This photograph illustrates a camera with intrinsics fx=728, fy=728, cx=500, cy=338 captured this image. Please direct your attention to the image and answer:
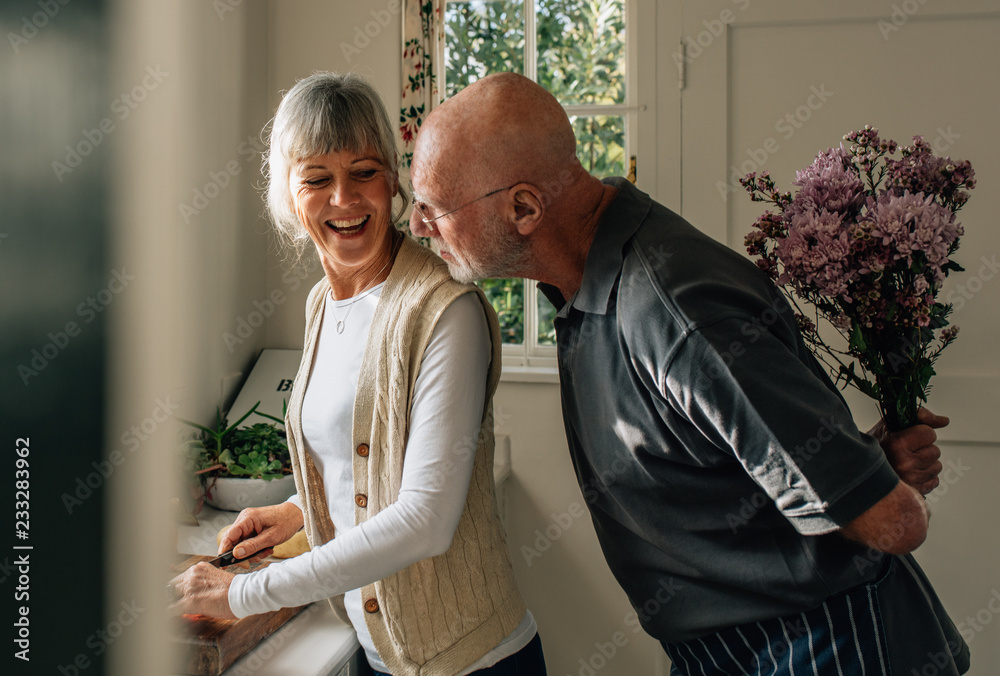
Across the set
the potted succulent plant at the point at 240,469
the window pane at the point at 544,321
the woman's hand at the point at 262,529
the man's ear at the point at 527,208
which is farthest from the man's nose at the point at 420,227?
the window pane at the point at 544,321

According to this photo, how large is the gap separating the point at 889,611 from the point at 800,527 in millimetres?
225

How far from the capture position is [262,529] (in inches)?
45.1

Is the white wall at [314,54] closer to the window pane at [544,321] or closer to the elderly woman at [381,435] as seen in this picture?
the window pane at [544,321]

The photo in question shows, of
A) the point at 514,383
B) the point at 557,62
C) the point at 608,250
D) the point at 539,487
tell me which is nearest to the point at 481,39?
the point at 557,62

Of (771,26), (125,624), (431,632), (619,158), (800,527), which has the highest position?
(771,26)

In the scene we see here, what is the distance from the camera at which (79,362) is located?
170mm

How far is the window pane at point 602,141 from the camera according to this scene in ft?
7.68

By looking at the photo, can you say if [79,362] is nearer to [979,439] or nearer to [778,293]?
[778,293]

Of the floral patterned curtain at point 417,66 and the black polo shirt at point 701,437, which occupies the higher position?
the floral patterned curtain at point 417,66

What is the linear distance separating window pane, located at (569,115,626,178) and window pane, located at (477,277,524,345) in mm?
469

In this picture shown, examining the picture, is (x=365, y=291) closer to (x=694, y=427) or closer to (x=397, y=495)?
(x=397, y=495)

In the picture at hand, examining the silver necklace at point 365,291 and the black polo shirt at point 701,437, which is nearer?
the black polo shirt at point 701,437

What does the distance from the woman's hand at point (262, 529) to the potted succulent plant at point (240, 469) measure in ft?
1.70

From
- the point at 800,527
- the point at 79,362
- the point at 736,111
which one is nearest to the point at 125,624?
the point at 79,362
